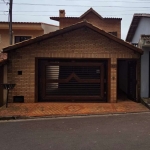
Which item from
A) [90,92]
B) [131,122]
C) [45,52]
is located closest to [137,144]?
[131,122]

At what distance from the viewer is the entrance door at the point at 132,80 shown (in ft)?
43.1

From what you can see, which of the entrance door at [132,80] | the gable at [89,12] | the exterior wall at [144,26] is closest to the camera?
the entrance door at [132,80]

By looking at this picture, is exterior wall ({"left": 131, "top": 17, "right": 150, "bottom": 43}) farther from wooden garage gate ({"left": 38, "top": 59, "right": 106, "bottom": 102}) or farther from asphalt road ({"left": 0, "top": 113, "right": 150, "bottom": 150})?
asphalt road ({"left": 0, "top": 113, "right": 150, "bottom": 150})

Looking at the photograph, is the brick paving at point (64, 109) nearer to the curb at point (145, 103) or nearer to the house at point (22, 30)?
the curb at point (145, 103)

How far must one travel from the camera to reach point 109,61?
12.4 meters

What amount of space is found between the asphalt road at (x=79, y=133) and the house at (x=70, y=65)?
3434mm

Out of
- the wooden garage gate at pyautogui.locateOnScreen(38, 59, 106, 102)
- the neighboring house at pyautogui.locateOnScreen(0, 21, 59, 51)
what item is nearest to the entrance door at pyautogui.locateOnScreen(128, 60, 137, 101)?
the wooden garage gate at pyautogui.locateOnScreen(38, 59, 106, 102)

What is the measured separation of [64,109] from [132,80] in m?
5.11

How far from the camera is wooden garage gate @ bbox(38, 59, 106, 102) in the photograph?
1246cm

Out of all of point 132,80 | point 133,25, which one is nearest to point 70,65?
point 132,80

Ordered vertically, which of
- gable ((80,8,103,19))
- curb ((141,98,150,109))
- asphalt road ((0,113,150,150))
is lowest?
asphalt road ((0,113,150,150))

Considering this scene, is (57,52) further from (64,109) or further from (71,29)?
(64,109)

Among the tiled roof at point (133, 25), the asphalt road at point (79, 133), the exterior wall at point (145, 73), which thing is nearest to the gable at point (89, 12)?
the tiled roof at point (133, 25)

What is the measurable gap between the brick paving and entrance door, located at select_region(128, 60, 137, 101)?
151cm
